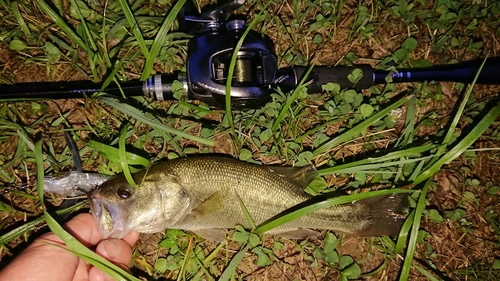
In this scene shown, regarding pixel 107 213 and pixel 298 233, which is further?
pixel 298 233

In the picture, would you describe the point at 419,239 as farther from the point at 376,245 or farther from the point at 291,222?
the point at 291,222

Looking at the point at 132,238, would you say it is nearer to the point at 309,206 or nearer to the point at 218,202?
the point at 218,202

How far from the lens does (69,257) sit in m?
2.69

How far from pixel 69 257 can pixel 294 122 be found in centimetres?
187

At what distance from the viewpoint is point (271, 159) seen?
3301mm

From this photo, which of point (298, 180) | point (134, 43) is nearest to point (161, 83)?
point (134, 43)

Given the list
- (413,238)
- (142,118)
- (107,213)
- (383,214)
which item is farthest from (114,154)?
(413,238)

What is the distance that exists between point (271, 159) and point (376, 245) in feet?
3.53

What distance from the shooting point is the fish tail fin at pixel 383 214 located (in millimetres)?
3014

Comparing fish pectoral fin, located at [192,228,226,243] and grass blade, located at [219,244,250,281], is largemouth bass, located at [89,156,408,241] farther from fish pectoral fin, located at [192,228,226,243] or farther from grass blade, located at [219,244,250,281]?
grass blade, located at [219,244,250,281]

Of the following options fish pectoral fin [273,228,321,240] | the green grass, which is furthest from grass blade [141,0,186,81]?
fish pectoral fin [273,228,321,240]

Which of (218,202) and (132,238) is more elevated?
(218,202)

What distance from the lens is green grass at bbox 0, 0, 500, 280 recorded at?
3.09 meters

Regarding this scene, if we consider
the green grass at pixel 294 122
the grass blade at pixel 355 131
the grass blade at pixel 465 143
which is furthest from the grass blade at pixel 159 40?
the grass blade at pixel 465 143
